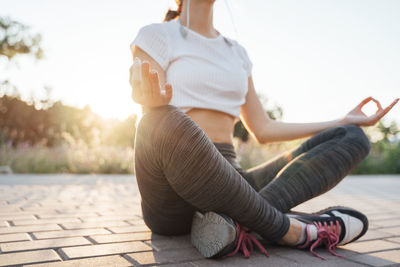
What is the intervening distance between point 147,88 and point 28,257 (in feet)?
2.49

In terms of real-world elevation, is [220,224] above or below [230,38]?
below

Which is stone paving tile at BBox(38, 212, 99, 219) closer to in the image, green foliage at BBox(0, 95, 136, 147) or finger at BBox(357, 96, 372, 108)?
finger at BBox(357, 96, 372, 108)

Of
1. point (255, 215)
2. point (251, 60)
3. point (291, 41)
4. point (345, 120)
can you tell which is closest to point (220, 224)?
point (255, 215)

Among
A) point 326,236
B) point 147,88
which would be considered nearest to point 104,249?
point 147,88

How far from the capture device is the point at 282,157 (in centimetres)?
194

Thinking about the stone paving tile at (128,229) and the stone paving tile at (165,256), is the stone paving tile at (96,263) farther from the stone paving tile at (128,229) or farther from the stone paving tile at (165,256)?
the stone paving tile at (128,229)

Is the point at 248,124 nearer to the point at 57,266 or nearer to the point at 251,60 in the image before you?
the point at 251,60

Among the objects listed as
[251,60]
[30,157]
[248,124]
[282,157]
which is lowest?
[30,157]

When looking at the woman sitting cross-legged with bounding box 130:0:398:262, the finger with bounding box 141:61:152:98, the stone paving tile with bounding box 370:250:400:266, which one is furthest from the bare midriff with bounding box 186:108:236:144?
the stone paving tile with bounding box 370:250:400:266

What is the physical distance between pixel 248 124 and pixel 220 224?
107 centimetres

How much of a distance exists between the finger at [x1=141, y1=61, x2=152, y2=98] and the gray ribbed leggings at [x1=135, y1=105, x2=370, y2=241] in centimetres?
8

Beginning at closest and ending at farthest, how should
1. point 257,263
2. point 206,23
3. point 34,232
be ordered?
point 257,263 → point 34,232 → point 206,23

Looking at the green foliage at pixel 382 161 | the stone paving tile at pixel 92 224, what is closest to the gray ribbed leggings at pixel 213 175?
the stone paving tile at pixel 92 224

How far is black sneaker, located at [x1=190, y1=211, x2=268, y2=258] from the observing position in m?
1.33
